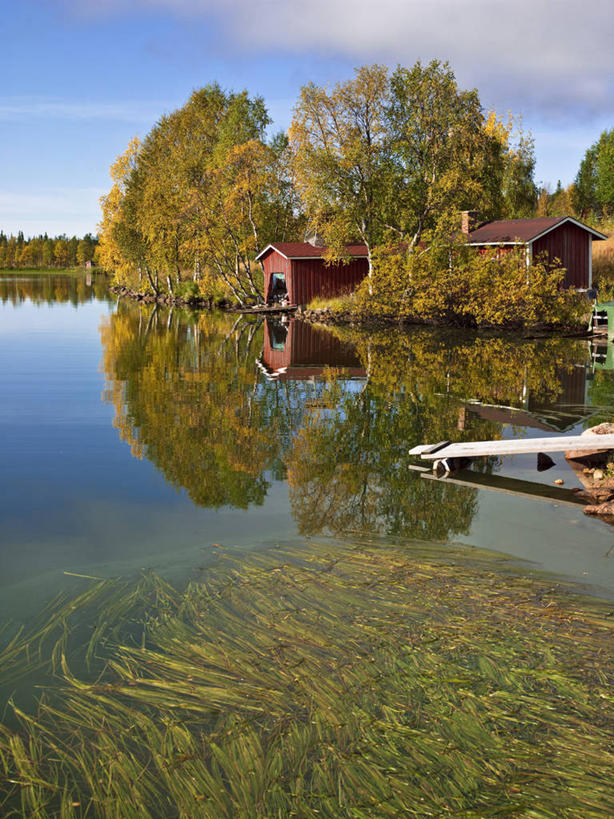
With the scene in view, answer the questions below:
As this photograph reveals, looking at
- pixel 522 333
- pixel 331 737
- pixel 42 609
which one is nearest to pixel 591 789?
pixel 331 737

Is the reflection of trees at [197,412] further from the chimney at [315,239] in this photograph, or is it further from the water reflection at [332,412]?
the chimney at [315,239]

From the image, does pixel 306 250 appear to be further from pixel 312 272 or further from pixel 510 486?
pixel 510 486

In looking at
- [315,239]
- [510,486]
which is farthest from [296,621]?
[315,239]

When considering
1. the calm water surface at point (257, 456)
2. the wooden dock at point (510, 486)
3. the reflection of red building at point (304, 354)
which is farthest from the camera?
the reflection of red building at point (304, 354)

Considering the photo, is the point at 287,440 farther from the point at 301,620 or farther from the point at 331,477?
the point at 301,620

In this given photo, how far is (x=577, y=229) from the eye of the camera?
39875mm

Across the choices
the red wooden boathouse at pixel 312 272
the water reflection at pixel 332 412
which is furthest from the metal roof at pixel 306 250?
the water reflection at pixel 332 412

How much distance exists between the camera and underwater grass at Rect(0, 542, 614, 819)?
121 inches

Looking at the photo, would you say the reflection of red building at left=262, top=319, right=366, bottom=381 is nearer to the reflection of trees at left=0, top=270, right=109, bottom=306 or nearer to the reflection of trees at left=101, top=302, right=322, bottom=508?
the reflection of trees at left=101, top=302, right=322, bottom=508

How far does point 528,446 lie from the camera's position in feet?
27.9

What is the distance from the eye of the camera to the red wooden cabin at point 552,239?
1480 inches

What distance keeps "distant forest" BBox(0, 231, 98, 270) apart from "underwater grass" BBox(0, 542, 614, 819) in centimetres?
17825

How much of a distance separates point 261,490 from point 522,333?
2575cm

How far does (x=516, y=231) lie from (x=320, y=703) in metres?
38.3
